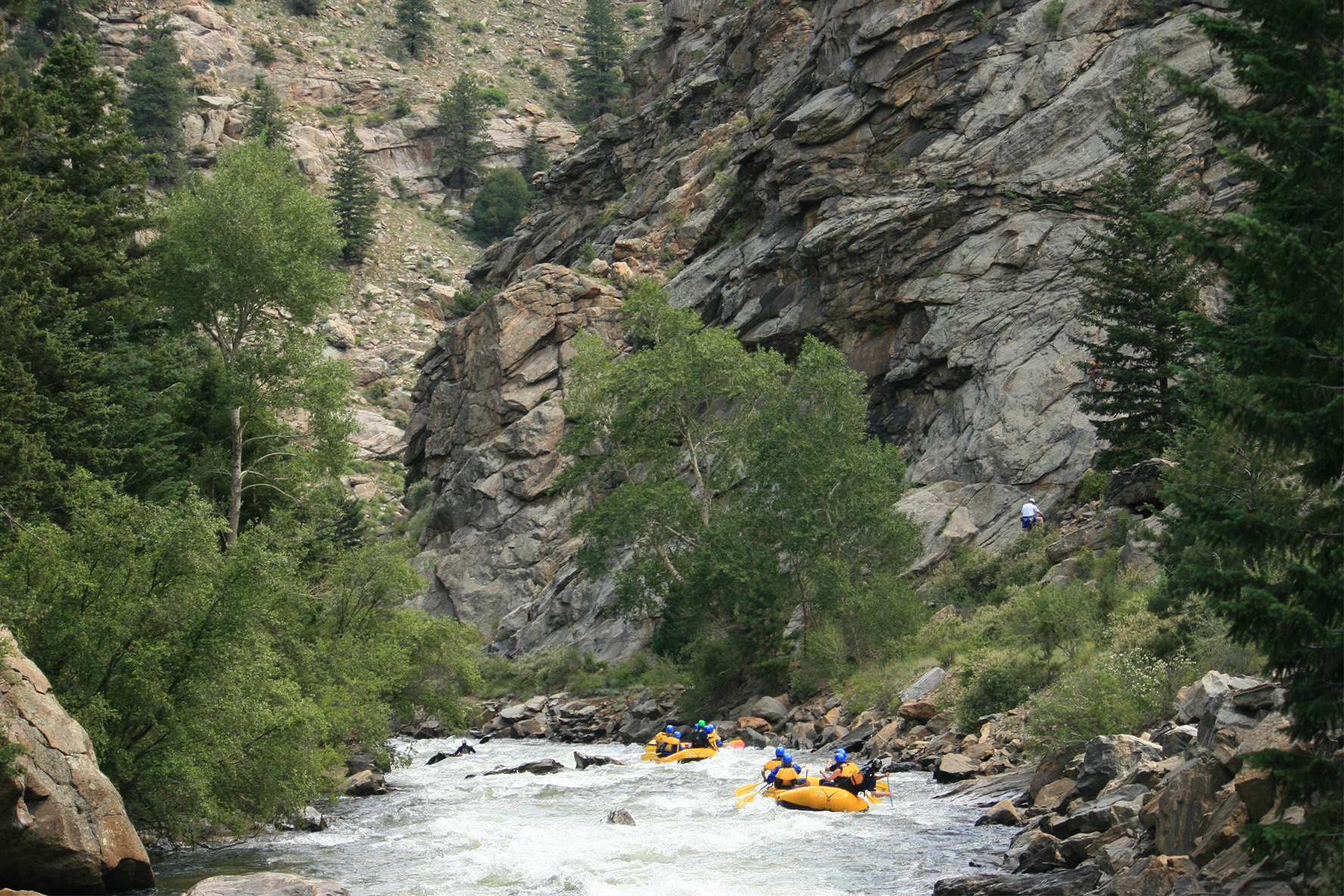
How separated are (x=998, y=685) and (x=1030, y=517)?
9031 millimetres

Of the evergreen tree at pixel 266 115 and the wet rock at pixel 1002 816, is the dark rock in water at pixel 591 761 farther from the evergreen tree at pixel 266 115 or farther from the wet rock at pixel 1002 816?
the evergreen tree at pixel 266 115

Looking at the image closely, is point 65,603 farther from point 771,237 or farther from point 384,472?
point 384,472

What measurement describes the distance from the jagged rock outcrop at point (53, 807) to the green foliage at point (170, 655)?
113 cm

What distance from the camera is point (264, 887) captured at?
11.1m

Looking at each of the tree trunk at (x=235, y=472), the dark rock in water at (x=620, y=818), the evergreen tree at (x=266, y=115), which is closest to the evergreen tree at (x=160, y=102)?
the evergreen tree at (x=266, y=115)

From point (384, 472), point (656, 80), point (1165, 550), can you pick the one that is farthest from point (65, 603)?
point (656, 80)

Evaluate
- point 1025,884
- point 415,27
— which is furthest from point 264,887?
point 415,27

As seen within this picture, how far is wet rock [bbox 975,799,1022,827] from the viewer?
14.4 metres

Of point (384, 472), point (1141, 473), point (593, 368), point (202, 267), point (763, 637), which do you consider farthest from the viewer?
point (384, 472)

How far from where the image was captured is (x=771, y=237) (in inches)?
1736

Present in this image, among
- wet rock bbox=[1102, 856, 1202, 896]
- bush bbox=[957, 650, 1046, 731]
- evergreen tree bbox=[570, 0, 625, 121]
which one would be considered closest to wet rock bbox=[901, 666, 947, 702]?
bush bbox=[957, 650, 1046, 731]

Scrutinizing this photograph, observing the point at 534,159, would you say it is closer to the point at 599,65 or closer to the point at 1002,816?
the point at 599,65

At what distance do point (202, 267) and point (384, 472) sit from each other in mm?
44755

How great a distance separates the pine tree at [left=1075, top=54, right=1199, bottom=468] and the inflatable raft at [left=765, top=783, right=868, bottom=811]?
13.2m
